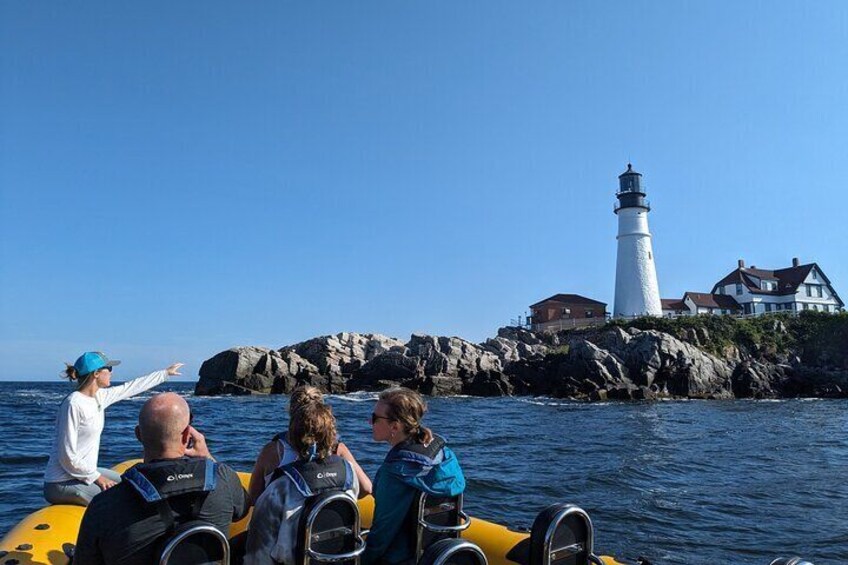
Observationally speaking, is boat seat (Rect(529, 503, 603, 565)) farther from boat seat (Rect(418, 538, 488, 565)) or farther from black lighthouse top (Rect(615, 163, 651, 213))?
black lighthouse top (Rect(615, 163, 651, 213))

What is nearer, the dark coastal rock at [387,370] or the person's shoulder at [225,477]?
the person's shoulder at [225,477]

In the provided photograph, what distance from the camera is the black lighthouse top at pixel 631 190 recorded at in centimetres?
6172

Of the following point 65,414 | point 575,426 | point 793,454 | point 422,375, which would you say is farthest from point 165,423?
point 422,375

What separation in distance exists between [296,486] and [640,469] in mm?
12961

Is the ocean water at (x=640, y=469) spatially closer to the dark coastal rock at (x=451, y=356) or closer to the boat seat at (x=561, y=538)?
the boat seat at (x=561, y=538)

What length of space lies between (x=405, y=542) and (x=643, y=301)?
196 feet

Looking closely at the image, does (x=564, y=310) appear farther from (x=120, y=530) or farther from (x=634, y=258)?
(x=120, y=530)

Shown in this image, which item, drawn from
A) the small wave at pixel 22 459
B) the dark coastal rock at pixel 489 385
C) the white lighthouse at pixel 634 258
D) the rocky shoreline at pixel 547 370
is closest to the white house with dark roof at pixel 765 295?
the white lighthouse at pixel 634 258

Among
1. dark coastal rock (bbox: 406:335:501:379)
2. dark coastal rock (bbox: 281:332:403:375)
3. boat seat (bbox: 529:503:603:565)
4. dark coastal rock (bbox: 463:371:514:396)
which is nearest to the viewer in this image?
boat seat (bbox: 529:503:603:565)

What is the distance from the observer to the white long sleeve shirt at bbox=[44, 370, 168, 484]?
5.58m

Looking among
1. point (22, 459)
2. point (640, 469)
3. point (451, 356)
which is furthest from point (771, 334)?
point (22, 459)

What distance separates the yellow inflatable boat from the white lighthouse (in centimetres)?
5734

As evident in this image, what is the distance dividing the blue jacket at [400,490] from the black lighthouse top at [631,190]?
202 ft

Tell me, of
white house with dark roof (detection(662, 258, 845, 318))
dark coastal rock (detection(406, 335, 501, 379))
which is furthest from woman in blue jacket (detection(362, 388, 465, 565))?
white house with dark roof (detection(662, 258, 845, 318))
